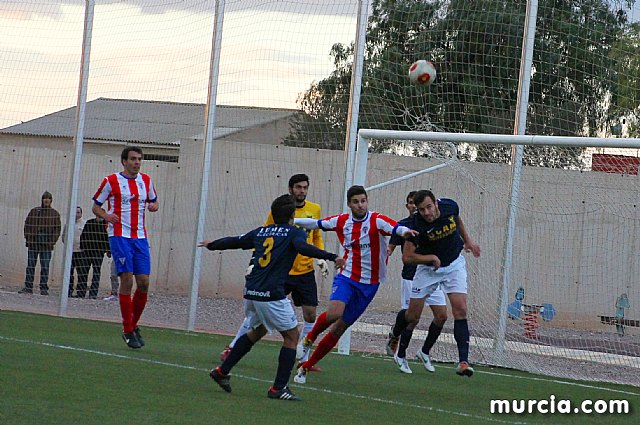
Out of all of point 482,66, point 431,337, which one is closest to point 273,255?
point 431,337

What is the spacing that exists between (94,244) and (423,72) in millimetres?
8015

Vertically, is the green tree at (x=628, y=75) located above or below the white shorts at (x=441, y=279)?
above

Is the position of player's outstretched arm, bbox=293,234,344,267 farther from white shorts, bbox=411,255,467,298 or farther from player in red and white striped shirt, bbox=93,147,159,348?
player in red and white striped shirt, bbox=93,147,159,348

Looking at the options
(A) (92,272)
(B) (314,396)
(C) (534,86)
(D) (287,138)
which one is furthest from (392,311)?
(B) (314,396)

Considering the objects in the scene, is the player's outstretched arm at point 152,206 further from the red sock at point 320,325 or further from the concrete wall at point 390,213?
the concrete wall at point 390,213

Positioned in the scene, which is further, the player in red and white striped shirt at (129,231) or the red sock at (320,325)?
the player in red and white striped shirt at (129,231)

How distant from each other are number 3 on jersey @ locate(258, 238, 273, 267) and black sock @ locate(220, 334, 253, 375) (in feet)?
2.00

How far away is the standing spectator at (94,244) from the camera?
18.4 m

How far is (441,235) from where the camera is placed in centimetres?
1084

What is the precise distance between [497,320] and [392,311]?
6.44m

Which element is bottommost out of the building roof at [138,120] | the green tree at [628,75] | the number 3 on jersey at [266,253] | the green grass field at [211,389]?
the green grass field at [211,389]

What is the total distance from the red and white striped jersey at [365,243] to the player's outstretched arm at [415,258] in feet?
0.70

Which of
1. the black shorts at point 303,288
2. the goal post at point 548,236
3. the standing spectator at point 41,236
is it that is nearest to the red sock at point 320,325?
the black shorts at point 303,288

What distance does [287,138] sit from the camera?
754 inches
